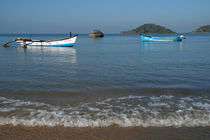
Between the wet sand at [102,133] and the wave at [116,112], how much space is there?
0.79ft

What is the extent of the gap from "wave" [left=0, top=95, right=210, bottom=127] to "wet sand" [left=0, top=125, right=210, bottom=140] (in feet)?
0.79

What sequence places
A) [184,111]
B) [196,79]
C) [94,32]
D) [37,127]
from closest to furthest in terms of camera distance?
1. [37,127]
2. [184,111]
3. [196,79]
4. [94,32]

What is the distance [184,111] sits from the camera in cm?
598

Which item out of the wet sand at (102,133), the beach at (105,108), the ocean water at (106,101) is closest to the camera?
the wet sand at (102,133)

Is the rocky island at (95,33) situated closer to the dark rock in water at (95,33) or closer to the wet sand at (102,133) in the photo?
the dark rock in water at (95,33)

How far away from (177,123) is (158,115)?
669mm

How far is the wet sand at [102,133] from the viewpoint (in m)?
4.39

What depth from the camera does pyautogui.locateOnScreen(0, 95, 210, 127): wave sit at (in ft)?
17.1

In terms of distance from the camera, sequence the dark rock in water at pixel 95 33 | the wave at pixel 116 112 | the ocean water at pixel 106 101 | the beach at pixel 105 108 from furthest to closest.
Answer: the dark rock in water at pixel 95 33, the ocean water at pixel 106 101, the wave at pixel 116 112, the beach at pixel 105 108

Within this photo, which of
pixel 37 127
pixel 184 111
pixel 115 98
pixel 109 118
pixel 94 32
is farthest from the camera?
pixel 94 32

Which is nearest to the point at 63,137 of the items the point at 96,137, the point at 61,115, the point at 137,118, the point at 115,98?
the point at 96,137

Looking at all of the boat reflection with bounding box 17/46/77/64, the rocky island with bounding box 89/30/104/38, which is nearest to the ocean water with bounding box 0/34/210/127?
the boat reflection with bounding box 17/46/77/64

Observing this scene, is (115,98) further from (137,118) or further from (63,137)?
(63,137)

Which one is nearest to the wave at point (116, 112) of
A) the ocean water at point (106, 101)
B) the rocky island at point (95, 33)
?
the ocean water at point (106, 101)
